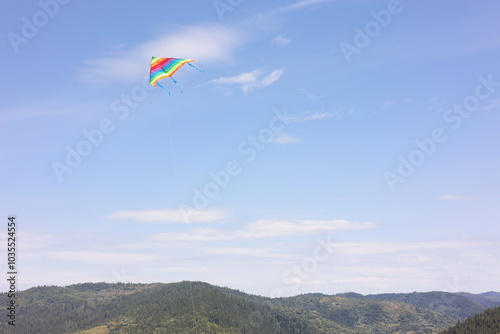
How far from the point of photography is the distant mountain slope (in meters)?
173

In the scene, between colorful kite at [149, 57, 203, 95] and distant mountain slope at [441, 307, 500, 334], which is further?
distant mountain slope at [441, 307, 500, 334]

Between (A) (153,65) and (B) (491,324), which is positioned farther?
(B) (491,324)

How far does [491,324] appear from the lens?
17750 centimetres

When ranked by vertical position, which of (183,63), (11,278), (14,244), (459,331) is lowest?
(459,331)

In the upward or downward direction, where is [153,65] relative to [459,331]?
upward

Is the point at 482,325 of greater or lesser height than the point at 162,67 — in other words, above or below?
below

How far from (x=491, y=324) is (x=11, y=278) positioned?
624ft

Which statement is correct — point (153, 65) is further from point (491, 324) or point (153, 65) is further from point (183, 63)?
point (491, 324)

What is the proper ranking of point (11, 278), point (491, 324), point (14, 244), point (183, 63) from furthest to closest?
point (491, 324)
point (11, 278)
point (14, 244)
point (183, 63)

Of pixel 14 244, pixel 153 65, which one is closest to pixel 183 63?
pixel 153 65

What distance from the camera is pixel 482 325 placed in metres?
181

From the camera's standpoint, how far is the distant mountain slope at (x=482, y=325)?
173250 mm

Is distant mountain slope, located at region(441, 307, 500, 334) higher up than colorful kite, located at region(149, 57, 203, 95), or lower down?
lower down

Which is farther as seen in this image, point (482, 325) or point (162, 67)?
point (482, 325)
